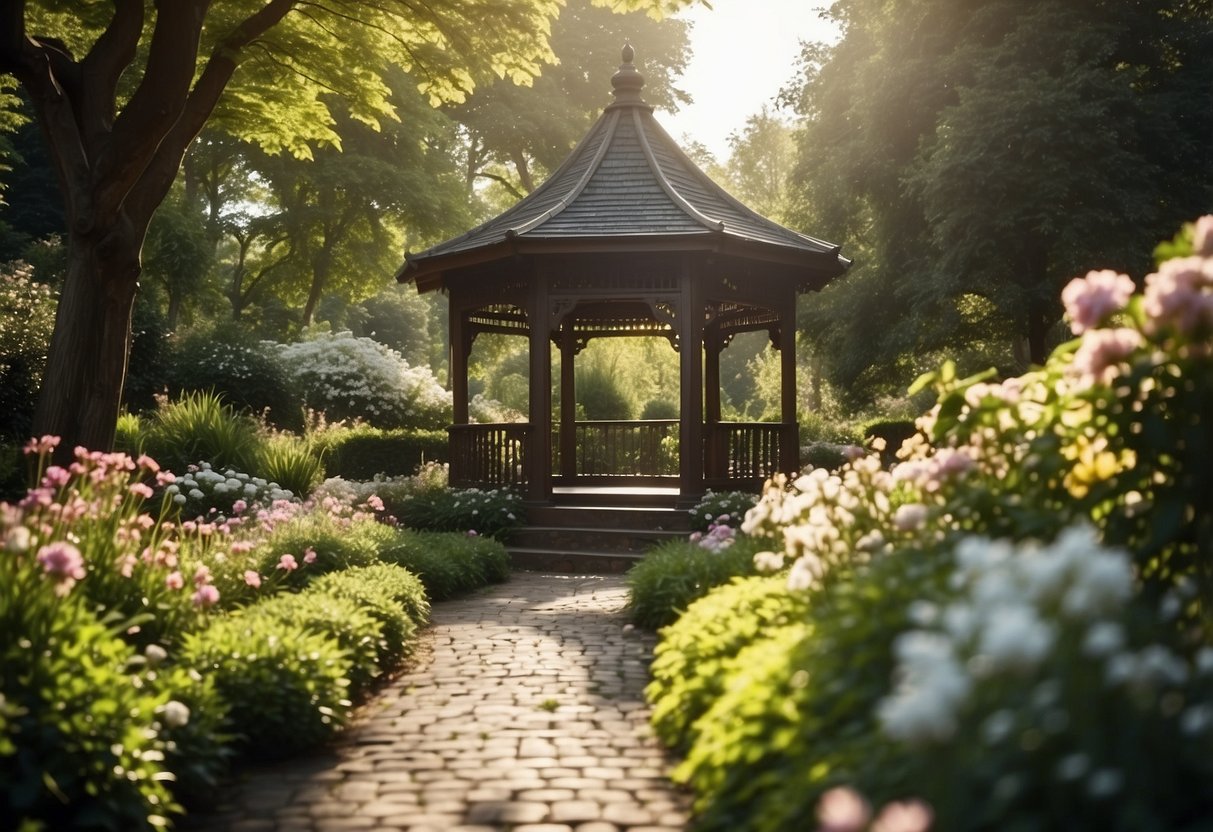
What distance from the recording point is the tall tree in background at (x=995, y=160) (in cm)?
1891

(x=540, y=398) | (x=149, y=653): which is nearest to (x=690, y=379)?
(x=540, y=398)

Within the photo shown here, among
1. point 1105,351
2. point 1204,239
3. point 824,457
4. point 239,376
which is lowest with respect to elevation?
point 824,457

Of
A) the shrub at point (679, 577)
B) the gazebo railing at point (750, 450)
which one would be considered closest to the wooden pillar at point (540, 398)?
the gazebo railing at point (750, 450)

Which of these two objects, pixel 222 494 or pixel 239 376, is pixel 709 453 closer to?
pixel 222 494

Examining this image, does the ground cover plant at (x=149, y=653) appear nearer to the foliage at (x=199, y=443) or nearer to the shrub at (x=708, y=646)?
the shrub at (x=708, y=646)

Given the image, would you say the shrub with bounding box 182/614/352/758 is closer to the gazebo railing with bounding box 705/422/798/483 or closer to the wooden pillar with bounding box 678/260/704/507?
the wooden pillar with bounding box 678/260/704/507

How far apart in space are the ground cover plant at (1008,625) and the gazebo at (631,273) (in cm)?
727

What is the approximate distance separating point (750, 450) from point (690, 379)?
193 cm

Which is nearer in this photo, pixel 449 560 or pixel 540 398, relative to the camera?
pixel 449 560

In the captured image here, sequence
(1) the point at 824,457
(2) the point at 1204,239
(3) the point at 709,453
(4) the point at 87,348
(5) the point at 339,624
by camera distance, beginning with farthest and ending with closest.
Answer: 1. (1) the point at 824,457
2. (3) the point at 709,453
3. (4) the point at 87,348
4. (5) the point at 339,624
5. (2) the point at 1204,239

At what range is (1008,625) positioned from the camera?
5.65 ft

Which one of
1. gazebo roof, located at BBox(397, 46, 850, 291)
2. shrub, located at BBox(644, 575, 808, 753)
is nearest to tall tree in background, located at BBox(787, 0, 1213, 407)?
gazebo roof, located at BBox(397, 46, 850, 291)

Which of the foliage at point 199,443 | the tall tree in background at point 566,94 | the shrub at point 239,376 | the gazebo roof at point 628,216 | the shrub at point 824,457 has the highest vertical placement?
the tall tree in background at point 566,94

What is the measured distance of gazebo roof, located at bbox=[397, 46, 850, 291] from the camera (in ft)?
42.2
